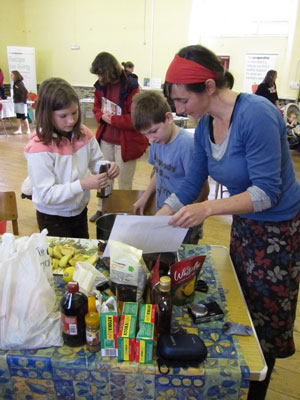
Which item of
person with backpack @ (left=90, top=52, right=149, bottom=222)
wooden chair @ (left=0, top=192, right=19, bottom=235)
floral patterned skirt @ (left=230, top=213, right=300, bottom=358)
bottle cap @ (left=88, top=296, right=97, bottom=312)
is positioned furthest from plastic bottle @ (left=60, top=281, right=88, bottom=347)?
person with backpack @ (left=90, top=52, right=149, bottom=222)

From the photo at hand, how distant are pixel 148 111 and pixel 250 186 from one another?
23.2 inches

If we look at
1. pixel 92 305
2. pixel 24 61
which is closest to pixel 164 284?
pixel 92 305

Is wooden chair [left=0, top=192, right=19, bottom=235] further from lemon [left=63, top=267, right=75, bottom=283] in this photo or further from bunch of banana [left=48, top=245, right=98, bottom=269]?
lemon [left=63, top=267, right=75, bottom=283]

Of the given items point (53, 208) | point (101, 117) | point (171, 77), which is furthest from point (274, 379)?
point (101, 117)

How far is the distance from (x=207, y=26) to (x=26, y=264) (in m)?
7.95

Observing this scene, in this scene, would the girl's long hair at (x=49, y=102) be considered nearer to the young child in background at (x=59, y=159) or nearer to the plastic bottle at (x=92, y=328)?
the young child in background at (x=59, y=159)

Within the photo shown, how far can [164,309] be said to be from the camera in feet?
2.75

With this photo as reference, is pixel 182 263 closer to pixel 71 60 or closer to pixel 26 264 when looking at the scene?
pixel 26 264

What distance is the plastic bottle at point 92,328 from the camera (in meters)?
0.79

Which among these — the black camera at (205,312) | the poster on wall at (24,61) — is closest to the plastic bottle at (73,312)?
the black camera at (205,312)

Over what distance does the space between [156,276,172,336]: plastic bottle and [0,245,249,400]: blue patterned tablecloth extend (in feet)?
0.30

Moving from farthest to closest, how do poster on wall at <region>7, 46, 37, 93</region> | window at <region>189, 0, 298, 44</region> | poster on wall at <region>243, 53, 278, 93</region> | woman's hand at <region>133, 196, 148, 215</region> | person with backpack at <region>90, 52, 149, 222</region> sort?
poster on wall at <region>7, 46, 37, 93</region> → poster on wall at <region>243, 53, 278, 93</region> → window at <region>189, 0, 298, 44</region> → person with backpack at <region>90, 52, 149, 222</region> → woman's hand at <region>133, 196, 148, 215</region>

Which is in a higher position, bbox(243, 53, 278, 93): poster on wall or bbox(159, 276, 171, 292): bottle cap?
Answer: bbox(243, 53, 278, 93): poster on wall

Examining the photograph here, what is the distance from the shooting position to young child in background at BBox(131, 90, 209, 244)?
1.42 m
